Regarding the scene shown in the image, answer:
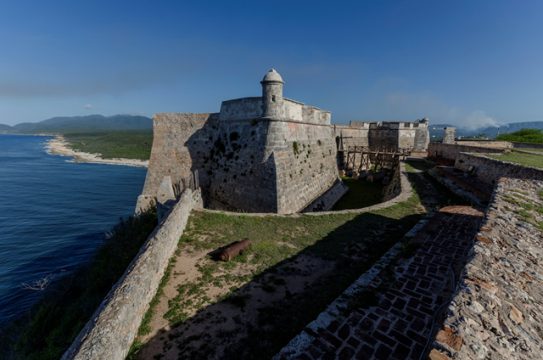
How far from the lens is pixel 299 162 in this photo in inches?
630

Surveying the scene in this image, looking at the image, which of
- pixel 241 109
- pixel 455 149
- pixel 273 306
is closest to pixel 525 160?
pixel 455 149

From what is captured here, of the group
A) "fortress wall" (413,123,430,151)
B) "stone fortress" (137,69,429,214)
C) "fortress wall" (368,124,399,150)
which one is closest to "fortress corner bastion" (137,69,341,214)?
"stone fortress" (137,69,429,214)

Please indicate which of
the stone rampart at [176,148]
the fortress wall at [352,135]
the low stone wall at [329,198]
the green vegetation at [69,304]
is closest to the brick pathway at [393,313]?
the green vegetation at [69,304]

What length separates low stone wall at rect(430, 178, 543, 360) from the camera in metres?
2.29

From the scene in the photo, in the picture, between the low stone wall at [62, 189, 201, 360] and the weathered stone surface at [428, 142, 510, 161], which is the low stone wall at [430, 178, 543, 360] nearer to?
the low stone wall at [62, 189, 201, 360]

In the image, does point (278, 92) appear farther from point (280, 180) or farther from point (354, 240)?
point (354, 240)

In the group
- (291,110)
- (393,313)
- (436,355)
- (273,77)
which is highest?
(273,77)

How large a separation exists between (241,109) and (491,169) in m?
13.9

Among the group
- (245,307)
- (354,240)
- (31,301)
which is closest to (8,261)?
(31,301)

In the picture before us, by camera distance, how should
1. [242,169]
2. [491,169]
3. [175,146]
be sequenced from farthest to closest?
[175,146]
[242,169]
[491,169]

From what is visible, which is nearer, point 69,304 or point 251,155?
point 69,304

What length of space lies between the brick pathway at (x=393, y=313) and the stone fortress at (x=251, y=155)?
8.17 meters

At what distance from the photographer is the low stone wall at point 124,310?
390cm

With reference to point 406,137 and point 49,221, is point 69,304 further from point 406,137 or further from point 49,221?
point 406,137
